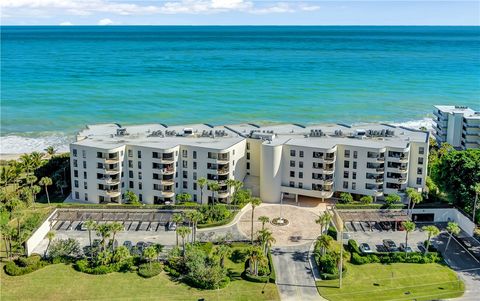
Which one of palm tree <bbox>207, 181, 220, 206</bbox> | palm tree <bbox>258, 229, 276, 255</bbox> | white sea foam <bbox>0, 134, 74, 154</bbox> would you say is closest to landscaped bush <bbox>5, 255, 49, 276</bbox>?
palm tree <bbox>207, 181, 220, 206</bbox>

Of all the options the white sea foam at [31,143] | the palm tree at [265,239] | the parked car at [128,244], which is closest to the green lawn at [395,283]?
the palm tree at [265,239]

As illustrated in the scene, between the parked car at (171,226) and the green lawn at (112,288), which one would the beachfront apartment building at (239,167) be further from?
the green lawn at (112,288)

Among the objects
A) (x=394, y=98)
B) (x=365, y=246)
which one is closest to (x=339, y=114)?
(x=394, y=98)

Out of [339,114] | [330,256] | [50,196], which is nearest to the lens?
[330,256]

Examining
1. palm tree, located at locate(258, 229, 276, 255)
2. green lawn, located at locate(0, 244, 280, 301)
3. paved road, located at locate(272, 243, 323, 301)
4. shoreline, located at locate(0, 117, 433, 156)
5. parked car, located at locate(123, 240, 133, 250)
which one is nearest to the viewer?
green lawn, located at locate(0, 244, 280, 301)

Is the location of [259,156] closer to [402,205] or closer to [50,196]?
[402,205]

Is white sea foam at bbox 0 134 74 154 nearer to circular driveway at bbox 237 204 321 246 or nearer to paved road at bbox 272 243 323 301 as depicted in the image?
circular driveway at bbox 237 204 321 246
